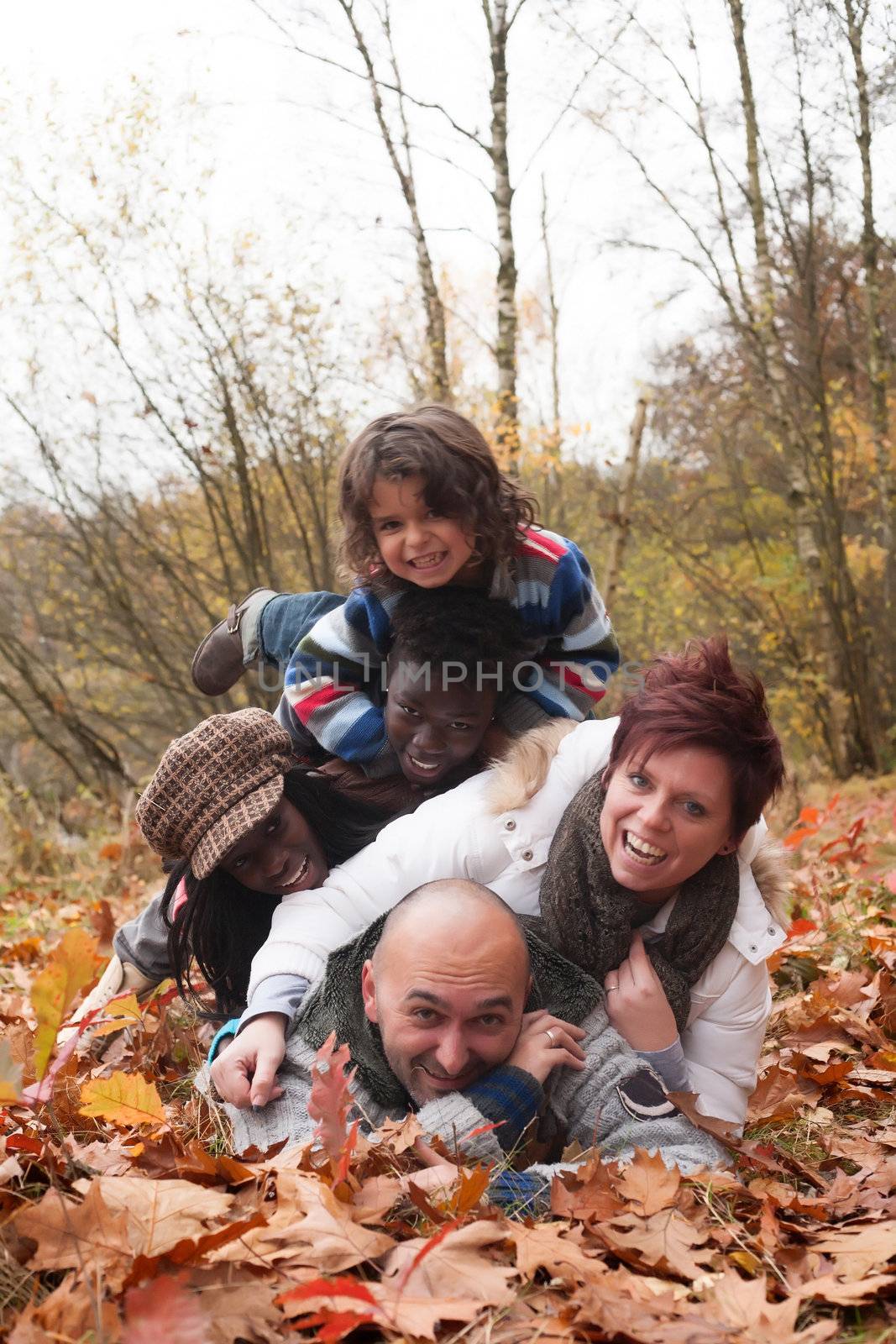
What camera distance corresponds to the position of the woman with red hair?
2.60 metres

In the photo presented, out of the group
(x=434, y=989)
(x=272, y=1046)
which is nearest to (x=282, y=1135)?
(x=272, y=1046)

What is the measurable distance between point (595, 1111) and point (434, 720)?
1.38 metres

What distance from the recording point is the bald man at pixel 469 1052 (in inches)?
94.8

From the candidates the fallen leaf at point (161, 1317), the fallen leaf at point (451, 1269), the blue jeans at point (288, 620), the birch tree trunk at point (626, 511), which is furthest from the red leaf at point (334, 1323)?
the birch tree trunk at point (626, 511)

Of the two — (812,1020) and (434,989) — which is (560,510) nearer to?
(812,1020)

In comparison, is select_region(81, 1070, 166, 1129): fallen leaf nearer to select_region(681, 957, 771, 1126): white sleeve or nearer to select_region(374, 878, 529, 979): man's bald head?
select_region(374, 878, 529, 979): man's bald head

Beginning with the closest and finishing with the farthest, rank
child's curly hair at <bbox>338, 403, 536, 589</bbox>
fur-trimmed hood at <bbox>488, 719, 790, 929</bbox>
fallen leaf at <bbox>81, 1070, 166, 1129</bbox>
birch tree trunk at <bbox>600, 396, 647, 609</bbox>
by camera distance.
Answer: fallen leaf at <bbox>81, 1070, 166, 1129</bbox> < fur-trimmed hood at <bbox>488, 719, 790, 929</bbox> < child's curly hair at <bbox>338, 403, 536, 589</bbox> < birch tree trunk at <bbox>600, 396, 647, 609</bbox>

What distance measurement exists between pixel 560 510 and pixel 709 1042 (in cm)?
1442

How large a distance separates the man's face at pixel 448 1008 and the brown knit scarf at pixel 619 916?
0.29 meters

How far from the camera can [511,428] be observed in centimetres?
1081

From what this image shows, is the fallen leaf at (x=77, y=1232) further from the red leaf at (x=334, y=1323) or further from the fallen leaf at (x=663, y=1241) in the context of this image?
the fallen leaf at (x=663, y=1241)

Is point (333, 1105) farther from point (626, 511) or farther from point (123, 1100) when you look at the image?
point (626, 511)

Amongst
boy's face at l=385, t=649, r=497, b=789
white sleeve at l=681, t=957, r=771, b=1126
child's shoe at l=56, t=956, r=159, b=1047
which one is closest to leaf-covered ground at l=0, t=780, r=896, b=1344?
white sleeve at l=681, t=957, r=771, b=1126

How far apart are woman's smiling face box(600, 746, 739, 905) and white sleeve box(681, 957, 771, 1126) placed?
35 cm
